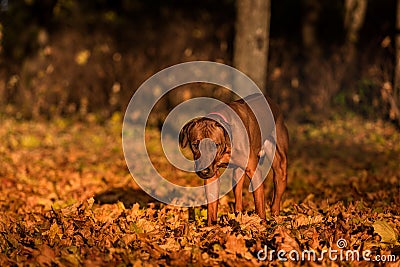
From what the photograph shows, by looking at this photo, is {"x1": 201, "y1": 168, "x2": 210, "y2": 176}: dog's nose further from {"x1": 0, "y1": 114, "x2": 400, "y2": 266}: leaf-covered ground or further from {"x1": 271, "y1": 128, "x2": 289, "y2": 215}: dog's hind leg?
{"x1": 271, "y1": 128, "x2": 289, "y2": 215}: dog's hind leg

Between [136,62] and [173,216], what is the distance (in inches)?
339

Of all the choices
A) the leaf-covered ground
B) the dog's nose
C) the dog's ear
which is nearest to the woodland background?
the leaf-covered ground

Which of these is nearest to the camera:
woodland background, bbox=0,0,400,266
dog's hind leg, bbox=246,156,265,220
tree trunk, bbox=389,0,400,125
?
woodland background, bbox=0,0,400,266

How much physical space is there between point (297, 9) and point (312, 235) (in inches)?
716

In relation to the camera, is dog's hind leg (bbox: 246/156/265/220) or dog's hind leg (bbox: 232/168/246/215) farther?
dog's hind leg (bbox: 232/168/246/215)

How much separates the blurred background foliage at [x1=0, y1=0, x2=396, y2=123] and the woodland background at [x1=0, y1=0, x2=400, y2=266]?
4 centimetres

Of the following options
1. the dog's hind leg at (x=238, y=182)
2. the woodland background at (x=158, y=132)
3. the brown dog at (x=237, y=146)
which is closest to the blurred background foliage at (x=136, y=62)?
the woodland background at (x=158, y=132)

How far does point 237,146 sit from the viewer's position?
460cm

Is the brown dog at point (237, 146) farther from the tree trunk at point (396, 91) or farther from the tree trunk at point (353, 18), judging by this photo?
the tree trunk at point (353, 18)

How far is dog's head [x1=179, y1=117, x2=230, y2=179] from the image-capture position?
4.34 metres

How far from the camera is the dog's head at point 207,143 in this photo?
4336mm

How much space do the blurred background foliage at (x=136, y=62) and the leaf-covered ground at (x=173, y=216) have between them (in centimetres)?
291

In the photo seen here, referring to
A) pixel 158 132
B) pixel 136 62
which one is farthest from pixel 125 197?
pixel 136 62

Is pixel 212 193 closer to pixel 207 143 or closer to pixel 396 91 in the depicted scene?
pixel 207 143
